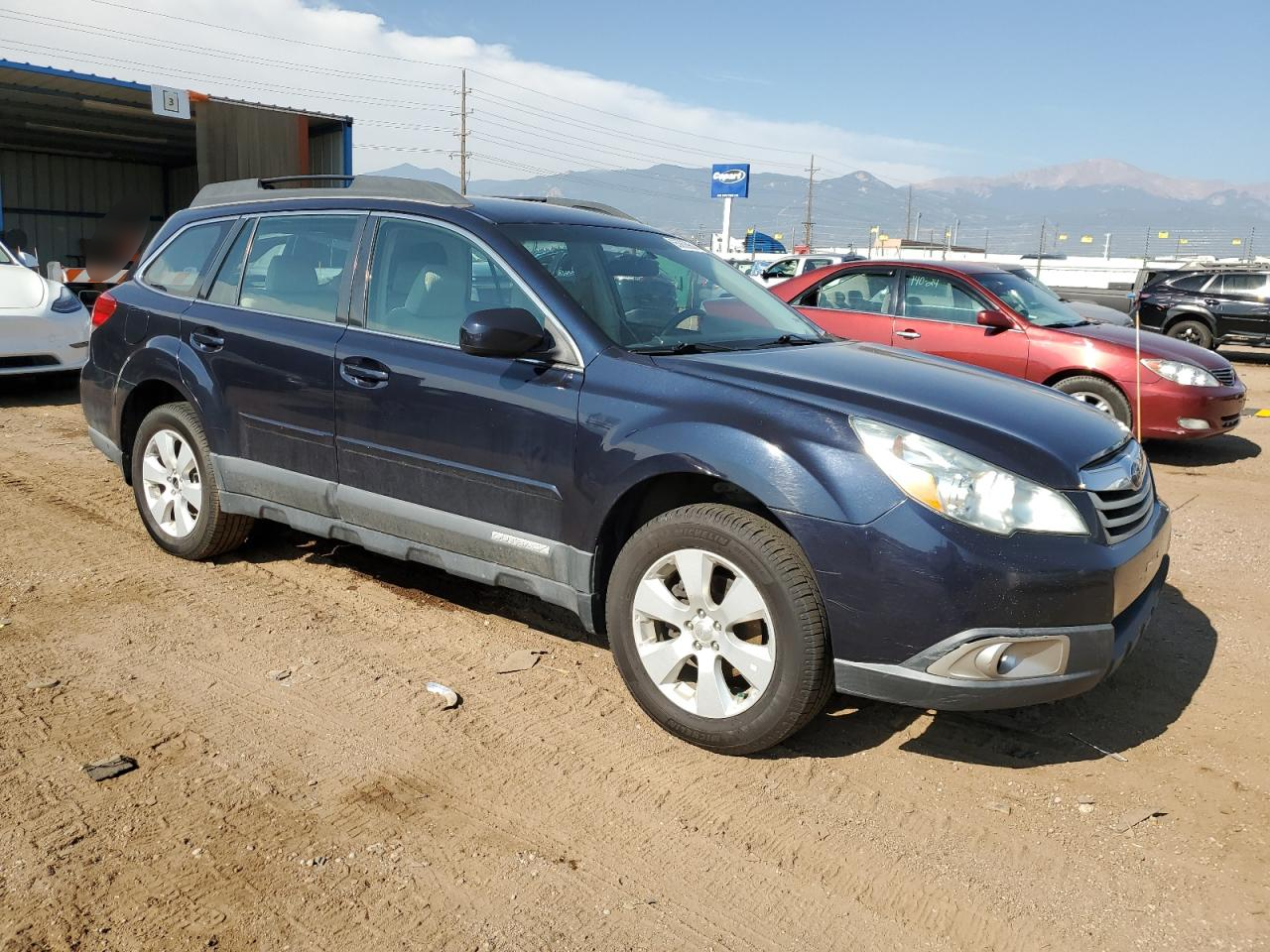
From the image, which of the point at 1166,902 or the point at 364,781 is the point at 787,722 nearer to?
the point at 1166,902

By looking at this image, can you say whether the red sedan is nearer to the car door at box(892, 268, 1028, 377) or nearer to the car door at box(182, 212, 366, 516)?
the car door at box(892, 268, 1028, 377)

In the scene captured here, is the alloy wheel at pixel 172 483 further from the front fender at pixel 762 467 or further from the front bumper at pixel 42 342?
the front bumper at pixel 42 342

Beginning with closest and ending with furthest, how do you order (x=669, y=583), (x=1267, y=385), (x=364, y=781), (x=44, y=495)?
(x=364, y=781), (x=669, y=583), (x=44, y=495), (x=1267, y=385)

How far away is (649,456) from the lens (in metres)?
3.33

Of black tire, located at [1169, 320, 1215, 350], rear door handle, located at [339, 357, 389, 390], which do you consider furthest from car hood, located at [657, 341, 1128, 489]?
black tire, located at [1169, 320, 1215, 350]

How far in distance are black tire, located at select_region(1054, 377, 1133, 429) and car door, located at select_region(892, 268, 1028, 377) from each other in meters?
0.38

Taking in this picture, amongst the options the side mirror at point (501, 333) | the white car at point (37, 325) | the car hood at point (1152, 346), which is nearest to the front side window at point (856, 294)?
the car hood at point (1152, 346)

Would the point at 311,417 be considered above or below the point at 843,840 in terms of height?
above

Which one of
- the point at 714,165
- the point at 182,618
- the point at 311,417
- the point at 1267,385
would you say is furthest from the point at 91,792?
the point at 714,165

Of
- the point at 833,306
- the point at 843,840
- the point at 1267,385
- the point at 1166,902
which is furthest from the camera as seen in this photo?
the point at 1267,385

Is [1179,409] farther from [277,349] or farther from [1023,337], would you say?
[277,349]

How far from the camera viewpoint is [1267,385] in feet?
47.2

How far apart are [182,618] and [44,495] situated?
2.59 m

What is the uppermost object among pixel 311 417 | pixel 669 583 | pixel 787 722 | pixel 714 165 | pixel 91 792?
pixel 714 165
